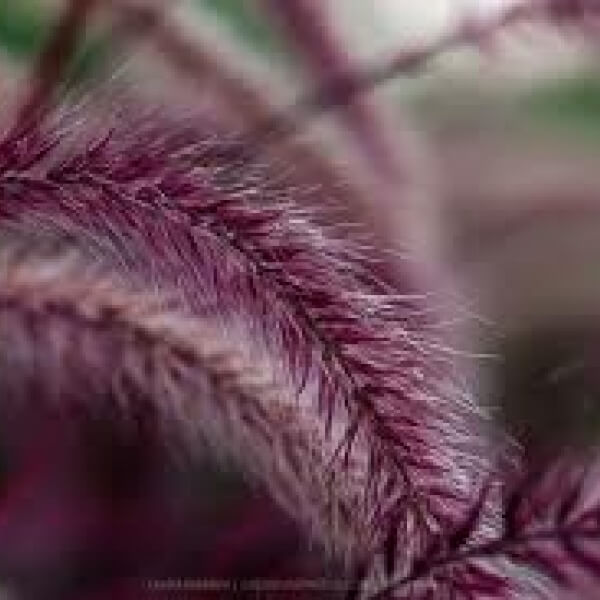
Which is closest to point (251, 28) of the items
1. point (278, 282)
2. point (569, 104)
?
point (569, 104)

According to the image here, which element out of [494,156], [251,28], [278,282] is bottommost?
[278,282]

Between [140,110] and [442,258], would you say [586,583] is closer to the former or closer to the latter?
[140,110]

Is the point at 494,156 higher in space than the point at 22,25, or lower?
lower

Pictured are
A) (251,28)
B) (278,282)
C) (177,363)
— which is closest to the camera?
(278,282)

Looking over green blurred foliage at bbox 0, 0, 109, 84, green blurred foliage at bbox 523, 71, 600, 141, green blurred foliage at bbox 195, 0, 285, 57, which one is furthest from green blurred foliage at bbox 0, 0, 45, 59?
green blurred foliage at bbox 523, 71, 600, 141

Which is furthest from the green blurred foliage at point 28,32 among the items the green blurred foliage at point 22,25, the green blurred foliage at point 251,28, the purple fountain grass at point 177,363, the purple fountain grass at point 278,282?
the purple fountain grass at point 278,282

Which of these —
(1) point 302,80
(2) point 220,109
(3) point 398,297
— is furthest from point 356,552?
(1) point 302,80

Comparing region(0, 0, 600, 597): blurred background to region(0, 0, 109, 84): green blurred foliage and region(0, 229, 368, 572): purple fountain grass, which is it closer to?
region(0, 0, 109, 84): green blurred foliage

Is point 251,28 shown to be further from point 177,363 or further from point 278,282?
point 278,282

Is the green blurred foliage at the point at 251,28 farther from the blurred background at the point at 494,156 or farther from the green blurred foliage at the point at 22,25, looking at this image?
the green blurred foliage at the point at 22,25
